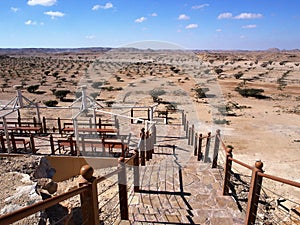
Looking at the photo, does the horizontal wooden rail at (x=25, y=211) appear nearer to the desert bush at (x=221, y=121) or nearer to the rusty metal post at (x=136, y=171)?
the rusty metal post at (x=136, y=171)

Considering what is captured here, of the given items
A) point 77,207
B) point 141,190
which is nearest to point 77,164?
point 77,207

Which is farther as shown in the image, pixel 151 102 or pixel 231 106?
pixel 151 102

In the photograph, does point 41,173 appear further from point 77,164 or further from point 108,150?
point 108,150

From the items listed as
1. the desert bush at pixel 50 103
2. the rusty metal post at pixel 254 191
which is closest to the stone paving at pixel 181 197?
the rusty metal post at pixel 254 191

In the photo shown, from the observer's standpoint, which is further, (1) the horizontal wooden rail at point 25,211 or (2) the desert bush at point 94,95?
(2) the desert bush at point 94,95

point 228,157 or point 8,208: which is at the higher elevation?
point 228,157

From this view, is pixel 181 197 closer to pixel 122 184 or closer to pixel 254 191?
pixel 122 184

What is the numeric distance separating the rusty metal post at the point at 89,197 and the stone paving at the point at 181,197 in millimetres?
1438

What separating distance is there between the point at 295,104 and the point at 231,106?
4.92 m

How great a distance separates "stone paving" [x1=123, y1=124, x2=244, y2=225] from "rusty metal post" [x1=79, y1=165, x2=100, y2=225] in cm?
144

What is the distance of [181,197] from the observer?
16.5 feet

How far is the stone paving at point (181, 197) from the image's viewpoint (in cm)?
432

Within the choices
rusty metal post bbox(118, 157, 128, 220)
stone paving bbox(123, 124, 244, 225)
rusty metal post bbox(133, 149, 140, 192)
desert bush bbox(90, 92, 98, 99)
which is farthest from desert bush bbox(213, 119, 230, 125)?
desert bush bbox(90, 92, 98, 99)

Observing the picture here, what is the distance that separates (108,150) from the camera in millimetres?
8375
